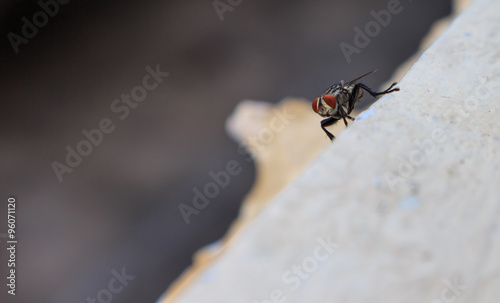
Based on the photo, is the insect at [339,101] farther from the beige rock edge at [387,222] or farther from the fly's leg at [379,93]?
the beige rock edge at [387,222]

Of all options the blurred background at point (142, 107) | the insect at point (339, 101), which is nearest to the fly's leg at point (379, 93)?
the insect at point (339, 101)

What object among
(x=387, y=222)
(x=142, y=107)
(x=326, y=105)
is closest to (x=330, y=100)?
(x=326, y=105)

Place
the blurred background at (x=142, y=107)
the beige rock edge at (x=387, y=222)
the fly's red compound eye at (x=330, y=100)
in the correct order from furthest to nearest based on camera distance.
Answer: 1. the blurred background at (x=142, y=107)
2. the fly's red compound eye at (x=330, y=100)
3. the beige rock edge at (x=387, y=222)

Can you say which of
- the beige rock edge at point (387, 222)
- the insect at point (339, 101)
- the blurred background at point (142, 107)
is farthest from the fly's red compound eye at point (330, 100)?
the blurred background at point (142, 107)

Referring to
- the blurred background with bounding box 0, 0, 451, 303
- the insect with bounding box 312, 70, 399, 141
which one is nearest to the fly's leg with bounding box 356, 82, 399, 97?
the insect with bounding box 312, 70, 399, 141

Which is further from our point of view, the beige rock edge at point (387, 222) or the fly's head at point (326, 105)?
the fly's head at point (326, 105)

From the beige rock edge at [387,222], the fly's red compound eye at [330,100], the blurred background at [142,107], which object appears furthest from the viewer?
the blurred background at [142,107]

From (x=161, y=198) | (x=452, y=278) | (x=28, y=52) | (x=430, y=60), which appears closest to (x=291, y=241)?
(x=452, y=278)

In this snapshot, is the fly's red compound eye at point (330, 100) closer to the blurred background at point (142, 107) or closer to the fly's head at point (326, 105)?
the fly's head at point (326, 105)
